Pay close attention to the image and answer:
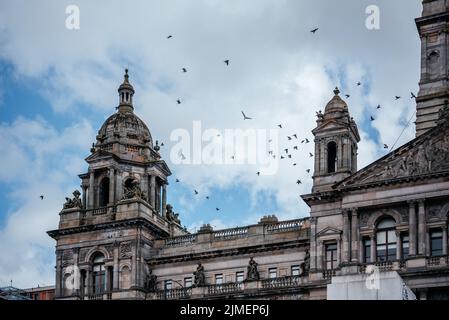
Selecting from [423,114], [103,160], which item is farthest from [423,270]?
[103,160]

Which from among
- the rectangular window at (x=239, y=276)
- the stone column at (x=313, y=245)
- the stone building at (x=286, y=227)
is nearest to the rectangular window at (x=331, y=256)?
the stone building at (x=286, y=227)

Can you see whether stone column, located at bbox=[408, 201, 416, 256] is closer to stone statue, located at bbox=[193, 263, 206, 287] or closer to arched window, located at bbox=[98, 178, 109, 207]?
stone statue, located at bbox=[193, 263, 206, 287]

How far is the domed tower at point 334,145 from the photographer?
68.9 metres

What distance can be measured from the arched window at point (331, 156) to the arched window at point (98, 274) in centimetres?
1722

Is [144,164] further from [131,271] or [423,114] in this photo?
[423,114]

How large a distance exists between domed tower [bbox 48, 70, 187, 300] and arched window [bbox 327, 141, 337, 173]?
1353 cm

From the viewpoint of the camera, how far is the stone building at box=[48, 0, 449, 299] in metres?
64.0

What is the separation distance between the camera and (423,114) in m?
74.9

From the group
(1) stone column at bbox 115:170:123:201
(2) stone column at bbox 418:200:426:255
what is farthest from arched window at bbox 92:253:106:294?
(2) stone column at bbox 418:200:426:255

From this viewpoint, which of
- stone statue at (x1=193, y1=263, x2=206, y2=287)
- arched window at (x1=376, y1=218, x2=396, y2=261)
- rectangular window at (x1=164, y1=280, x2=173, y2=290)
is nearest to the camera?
arched window at (x1=376, y1=218, x2=396, y2=261)

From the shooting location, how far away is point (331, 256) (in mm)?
66938

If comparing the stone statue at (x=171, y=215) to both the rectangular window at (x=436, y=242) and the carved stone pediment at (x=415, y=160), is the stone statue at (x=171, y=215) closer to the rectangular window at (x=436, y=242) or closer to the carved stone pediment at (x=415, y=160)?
the carved stone pediment at (x=415, y=160)
